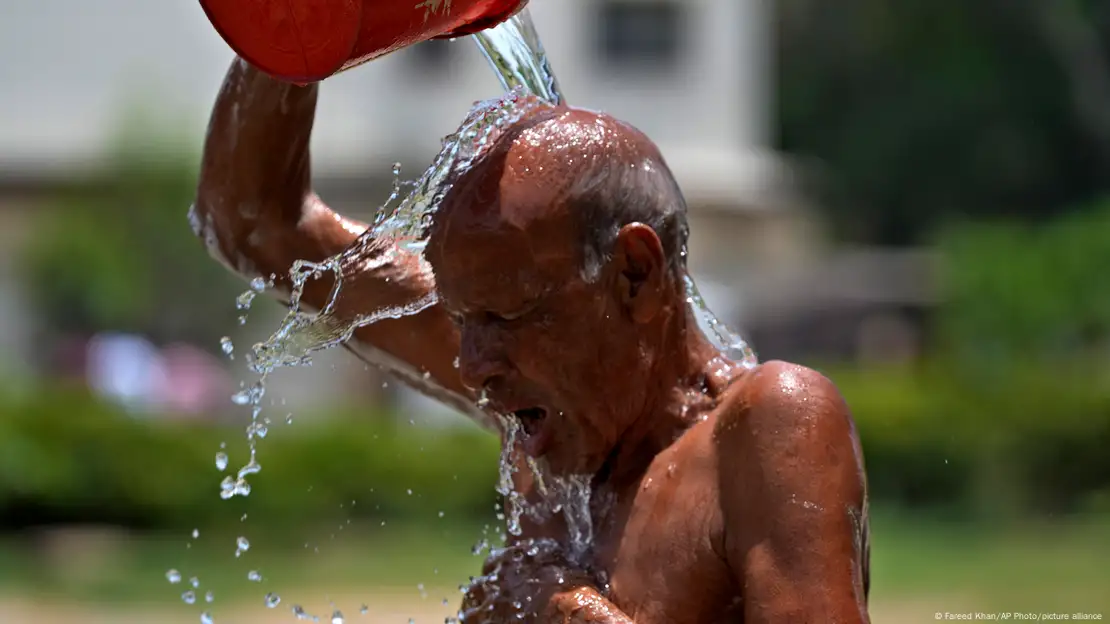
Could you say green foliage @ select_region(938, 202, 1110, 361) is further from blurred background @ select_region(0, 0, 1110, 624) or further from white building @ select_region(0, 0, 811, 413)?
white building @ select_region(0, 0, 811, 413)

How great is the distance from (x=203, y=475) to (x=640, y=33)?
15776 millimetres

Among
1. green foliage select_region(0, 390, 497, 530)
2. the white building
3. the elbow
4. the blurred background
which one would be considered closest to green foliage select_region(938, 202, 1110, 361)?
the blurred background

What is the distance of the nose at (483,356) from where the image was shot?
2.07 meters

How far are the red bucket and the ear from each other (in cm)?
37

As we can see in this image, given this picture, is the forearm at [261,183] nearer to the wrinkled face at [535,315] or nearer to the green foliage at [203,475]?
the wrinkled face at [535,315]

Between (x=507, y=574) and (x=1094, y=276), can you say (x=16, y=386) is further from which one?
(x=507, y=574)

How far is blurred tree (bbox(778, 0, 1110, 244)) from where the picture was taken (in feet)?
95.9

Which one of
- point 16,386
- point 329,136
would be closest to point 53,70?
point 329,136

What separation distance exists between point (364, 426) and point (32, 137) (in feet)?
51.5

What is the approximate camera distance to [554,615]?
2.04 metres

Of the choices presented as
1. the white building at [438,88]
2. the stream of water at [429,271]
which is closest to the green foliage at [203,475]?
the stream of water at [429,271]

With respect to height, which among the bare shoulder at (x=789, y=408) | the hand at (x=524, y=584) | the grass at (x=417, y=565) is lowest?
the hand at (x=524, y=584)

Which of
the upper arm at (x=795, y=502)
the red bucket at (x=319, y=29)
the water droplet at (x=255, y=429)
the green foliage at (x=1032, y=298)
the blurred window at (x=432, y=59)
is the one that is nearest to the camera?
the upper arm at (x=795, y=502)

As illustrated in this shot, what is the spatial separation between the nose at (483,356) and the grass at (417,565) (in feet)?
21.4
